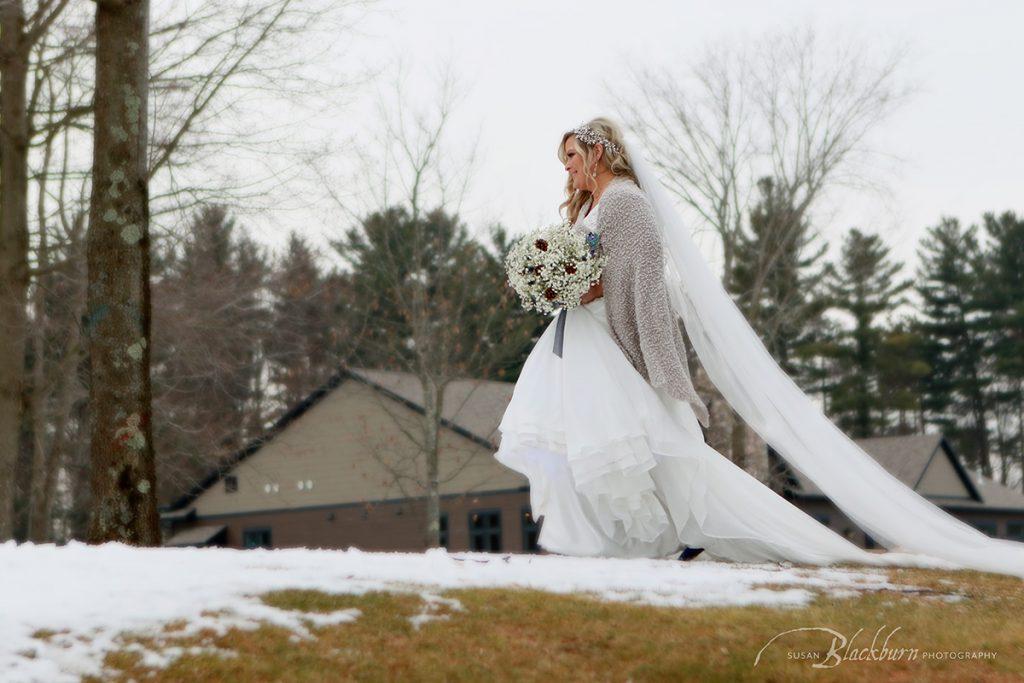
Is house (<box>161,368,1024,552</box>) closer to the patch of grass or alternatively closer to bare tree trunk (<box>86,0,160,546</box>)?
bare tree trunk (<box>86,0,160,546</box>)

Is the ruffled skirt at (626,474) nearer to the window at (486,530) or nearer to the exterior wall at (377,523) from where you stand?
the exterior wall at (377,523)

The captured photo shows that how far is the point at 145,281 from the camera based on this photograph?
404 inches

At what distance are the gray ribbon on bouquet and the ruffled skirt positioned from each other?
40mm

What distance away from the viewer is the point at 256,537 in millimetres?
45844

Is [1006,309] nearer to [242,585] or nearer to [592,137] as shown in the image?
[592,137]

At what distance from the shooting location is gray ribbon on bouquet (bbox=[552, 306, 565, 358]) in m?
8.38

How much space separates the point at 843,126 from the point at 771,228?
3.29 metres

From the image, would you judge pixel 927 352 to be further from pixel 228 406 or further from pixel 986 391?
pixel 228 406

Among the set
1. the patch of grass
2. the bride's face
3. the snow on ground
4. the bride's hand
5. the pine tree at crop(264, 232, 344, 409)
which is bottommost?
the patch of grass

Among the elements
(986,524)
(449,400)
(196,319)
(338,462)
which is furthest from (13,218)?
(986,524)

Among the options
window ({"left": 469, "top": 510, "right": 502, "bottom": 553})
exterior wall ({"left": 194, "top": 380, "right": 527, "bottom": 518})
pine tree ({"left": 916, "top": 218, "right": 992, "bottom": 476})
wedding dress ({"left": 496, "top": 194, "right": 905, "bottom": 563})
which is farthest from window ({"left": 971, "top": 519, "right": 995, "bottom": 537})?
wedding dress ({"left": 496, "top": 194, "right": 905, "bottom": 563})

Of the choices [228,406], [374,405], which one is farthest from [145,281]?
[228,406]

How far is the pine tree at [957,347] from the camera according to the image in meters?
64.1

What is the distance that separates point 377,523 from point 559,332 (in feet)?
112
